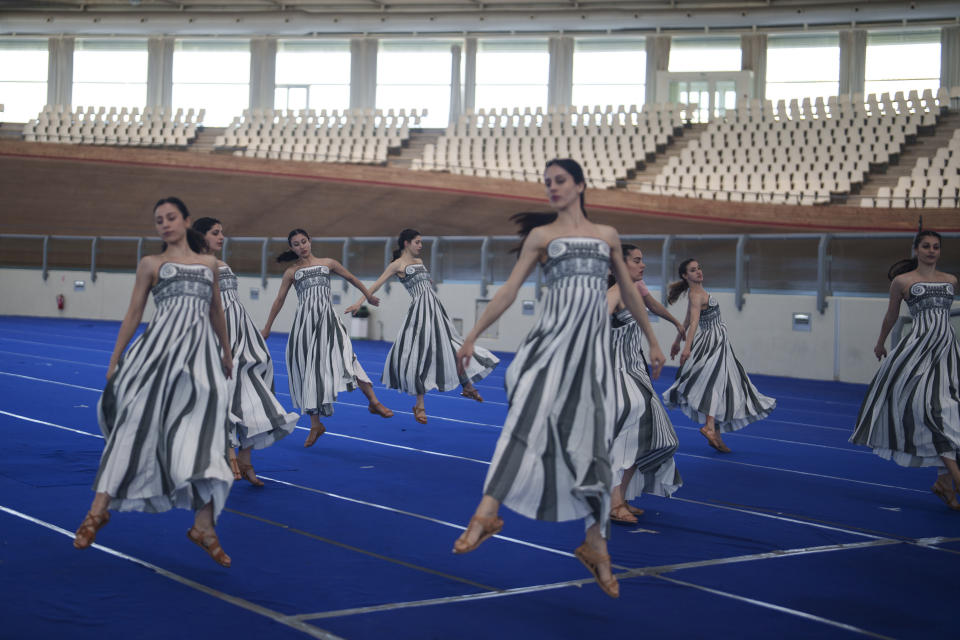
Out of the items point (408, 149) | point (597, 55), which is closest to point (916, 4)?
point (597, 55)

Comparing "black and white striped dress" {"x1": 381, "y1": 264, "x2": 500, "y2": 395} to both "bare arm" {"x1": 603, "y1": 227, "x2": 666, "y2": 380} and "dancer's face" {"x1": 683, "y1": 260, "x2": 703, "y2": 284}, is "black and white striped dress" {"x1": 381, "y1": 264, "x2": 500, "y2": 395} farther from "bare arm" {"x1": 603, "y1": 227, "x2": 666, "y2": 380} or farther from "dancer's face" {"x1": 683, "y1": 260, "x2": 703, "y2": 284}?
"bare arm" {"x1": 603, "y1": 227, "x2": 666, "y2": 380}

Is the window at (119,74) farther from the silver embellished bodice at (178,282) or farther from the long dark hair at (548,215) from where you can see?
the long dark hair at (548,215)

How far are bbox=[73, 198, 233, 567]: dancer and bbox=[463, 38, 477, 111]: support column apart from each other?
29972 millimetres

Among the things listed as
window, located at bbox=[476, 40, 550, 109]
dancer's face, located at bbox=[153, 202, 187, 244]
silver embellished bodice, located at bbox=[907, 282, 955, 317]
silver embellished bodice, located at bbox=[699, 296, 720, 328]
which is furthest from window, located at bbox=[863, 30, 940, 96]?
dancer's face, located at bbox=[153, 202, 187, 244]

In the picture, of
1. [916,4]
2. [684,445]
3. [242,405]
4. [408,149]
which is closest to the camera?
[242,405]

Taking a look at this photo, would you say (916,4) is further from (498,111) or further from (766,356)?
(766,356)

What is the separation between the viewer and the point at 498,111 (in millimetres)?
33750

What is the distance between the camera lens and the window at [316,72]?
116ft

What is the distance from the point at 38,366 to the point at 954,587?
13.7 meters

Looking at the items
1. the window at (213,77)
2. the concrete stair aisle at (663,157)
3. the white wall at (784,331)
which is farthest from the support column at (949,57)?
the window at (213,77)

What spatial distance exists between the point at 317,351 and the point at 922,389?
484 cm

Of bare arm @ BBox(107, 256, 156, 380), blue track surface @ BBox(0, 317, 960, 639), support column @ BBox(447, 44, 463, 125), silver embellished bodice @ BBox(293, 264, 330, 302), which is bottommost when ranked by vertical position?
blue track surface @ BBox(0, 317, 960, 639)

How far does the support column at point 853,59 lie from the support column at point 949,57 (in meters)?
2.18

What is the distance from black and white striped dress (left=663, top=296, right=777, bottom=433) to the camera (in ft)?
→ 29.7
